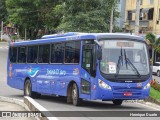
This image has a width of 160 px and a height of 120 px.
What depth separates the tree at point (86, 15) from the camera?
40.7 m

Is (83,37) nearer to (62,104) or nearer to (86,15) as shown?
(62,104)

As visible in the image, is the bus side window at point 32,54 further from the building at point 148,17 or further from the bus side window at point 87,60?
the building at point 148,17

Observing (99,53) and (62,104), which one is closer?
(99,53)

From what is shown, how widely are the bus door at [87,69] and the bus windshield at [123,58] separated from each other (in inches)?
14.2

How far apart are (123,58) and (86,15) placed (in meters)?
24.2

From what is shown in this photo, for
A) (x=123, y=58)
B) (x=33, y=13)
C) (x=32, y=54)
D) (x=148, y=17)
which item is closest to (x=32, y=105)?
(x=123, y=58)

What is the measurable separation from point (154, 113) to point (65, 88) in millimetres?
4149

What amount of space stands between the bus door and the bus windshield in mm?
361

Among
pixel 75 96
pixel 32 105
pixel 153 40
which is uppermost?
pixel 153 40

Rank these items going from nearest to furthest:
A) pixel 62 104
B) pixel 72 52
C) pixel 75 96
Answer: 1. pixel 75 96
2. pixel 72 52
3. pixel 62 104

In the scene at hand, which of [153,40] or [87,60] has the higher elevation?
[87,60]

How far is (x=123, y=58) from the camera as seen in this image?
16688 mm

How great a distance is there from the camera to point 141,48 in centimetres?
1719

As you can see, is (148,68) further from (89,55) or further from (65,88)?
(65,88)
